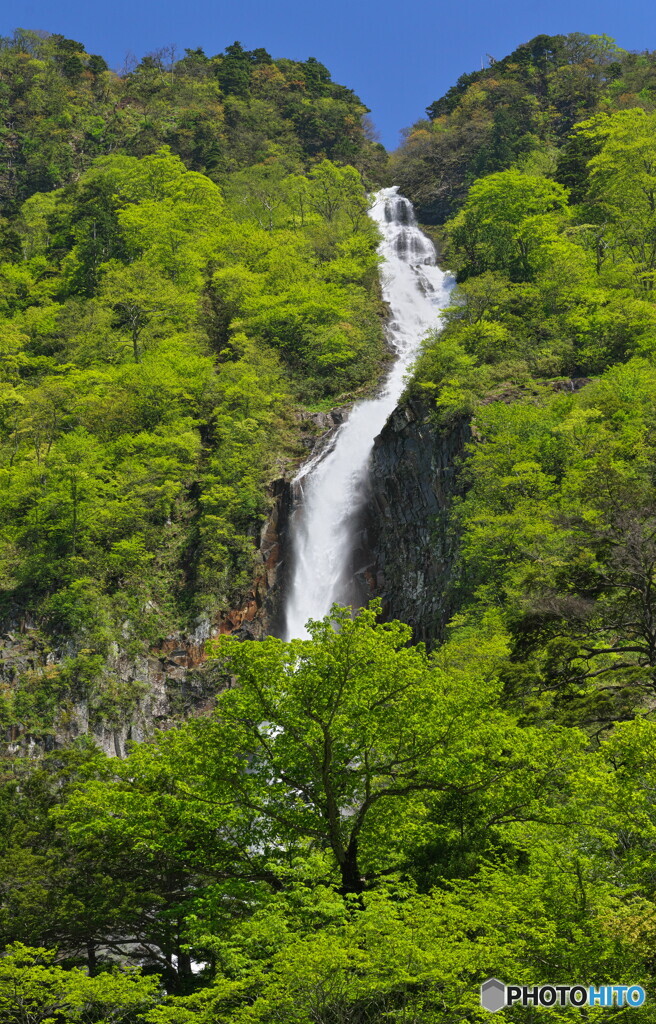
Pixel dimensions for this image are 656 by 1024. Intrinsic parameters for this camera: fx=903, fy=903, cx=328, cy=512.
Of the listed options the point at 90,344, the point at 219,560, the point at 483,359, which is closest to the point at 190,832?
the point at 219,560

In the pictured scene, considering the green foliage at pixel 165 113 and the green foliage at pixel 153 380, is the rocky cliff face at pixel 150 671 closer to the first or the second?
the green foliage at pixel 153 380

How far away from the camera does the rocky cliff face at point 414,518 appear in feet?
101

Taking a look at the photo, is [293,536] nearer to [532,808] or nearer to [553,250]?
[553,250]

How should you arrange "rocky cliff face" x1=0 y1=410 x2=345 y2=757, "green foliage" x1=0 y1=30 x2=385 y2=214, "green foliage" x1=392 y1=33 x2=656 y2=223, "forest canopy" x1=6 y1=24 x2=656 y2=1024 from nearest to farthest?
1. "forest canopy" x1=6 y1=24 x2=656 y2=1024
2. "rocky cliff face" x1=0 y1=410 x2=345 y2=757
3. "green foliage" x1=392 y1=33 x2=656 y2=223
4. "green foliage" x1=0 y1=30 x2=385 y2=214

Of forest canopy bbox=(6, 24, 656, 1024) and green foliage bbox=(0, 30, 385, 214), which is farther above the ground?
green foliage bbox=(0, 30, 385, 214)

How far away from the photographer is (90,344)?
47.8 m

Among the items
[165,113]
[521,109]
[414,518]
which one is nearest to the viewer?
[414,518]

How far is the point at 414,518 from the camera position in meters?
33.5

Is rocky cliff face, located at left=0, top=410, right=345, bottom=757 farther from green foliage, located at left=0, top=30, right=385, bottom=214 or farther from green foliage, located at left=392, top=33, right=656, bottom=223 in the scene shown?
green foliage, located at left=0, top=30, right=385, bottom=214

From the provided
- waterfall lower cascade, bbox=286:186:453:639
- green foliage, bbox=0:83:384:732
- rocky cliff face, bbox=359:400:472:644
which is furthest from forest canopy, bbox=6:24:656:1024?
waterfall lower cascade, bbox=286:186:453:639

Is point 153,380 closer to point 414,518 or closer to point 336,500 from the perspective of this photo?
point 336,500

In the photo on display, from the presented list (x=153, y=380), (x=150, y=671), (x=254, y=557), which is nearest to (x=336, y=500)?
(x=254, y=557)

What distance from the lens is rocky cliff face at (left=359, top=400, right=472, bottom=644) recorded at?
1211 inches

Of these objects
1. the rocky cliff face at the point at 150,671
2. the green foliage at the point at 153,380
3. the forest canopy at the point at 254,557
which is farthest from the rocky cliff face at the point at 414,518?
the green foliage at the point at 153,380
